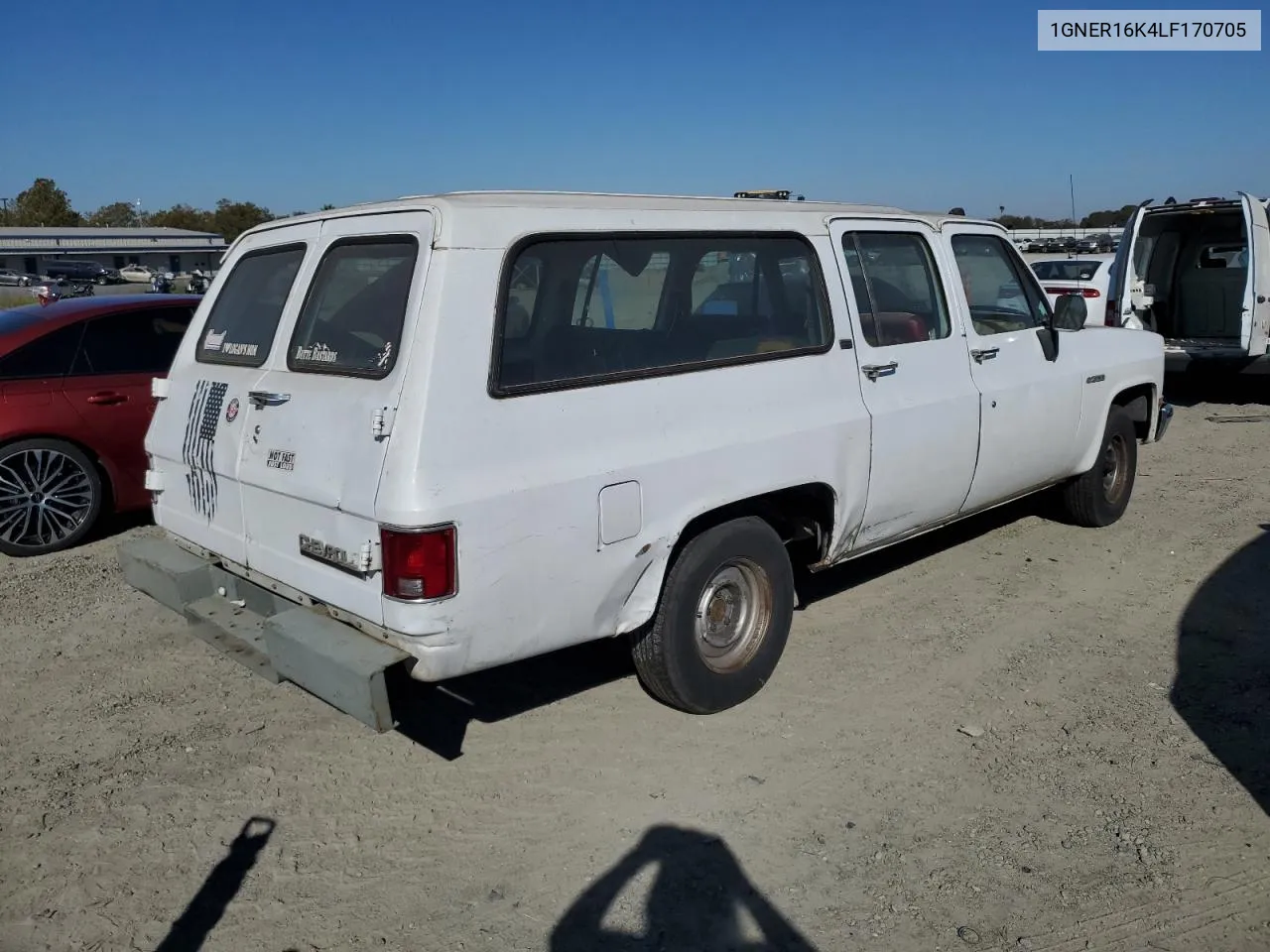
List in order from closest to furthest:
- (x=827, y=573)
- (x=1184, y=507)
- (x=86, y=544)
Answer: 1. (x=827, y=573)
2. (x=86, y=544)
3. (x=1184, y=507)

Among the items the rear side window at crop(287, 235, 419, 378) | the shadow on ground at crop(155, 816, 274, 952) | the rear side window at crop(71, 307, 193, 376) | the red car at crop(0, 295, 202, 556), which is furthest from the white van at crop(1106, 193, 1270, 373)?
the shadow on ground at crop(155, 816, 274, 952)

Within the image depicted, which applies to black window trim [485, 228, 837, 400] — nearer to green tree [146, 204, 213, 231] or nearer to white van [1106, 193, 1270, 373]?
white van [1106, 193, 1270, 373]

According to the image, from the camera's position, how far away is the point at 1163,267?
12.5 meters

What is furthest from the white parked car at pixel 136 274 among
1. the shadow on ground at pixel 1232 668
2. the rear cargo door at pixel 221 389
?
the shadow on ground at pixel 1232 668

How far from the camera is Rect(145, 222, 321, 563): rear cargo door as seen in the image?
3.87 m

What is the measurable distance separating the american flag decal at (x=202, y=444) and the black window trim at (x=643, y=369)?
131 cm

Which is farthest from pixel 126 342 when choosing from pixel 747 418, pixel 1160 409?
pixel 1160 409

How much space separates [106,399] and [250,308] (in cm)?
298

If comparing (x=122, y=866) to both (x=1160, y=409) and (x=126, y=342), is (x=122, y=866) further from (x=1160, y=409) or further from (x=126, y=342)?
(x=1160, y=409)

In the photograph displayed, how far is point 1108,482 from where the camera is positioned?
6.82m

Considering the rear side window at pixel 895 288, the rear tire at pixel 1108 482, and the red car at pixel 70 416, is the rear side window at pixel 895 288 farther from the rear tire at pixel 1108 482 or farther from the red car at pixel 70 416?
Result: the red car at pixel 70 416

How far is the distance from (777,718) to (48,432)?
4849 mm

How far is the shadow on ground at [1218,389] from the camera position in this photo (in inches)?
446

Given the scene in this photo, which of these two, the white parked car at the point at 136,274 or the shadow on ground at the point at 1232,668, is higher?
the white parked car at the point at 136,274
